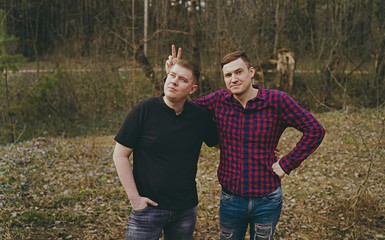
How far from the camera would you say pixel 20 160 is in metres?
6.12

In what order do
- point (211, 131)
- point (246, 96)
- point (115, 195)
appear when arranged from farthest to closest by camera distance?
1. point (115, 195)
2. point (211, 131)
3. point (246, 96)

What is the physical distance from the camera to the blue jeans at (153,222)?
7.60 ft

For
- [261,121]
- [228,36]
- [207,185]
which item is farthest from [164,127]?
[228,36]

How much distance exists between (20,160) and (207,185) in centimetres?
356

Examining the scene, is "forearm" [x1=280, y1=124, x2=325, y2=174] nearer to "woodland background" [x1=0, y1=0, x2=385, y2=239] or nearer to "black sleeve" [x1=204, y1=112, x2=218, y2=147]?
"black sleeve" [x1=204, y1=112, x2=218, y2=147]

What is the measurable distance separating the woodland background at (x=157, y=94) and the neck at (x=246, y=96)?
238 cm

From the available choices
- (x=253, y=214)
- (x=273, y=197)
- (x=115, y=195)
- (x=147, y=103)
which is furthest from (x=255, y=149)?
(x=115, y=195)

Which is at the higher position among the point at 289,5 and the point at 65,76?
the point at 289,5

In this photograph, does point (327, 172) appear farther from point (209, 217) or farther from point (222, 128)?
point (222, 128)

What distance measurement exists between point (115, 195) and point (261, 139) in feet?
12.1

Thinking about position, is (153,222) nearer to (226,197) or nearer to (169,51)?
(226,197)

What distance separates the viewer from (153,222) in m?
2.33

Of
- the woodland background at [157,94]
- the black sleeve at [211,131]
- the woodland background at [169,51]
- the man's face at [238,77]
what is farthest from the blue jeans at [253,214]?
the woodland background at [169,51]

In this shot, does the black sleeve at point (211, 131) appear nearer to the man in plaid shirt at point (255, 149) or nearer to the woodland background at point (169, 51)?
the man in plaid shirt at point (255, 149)
